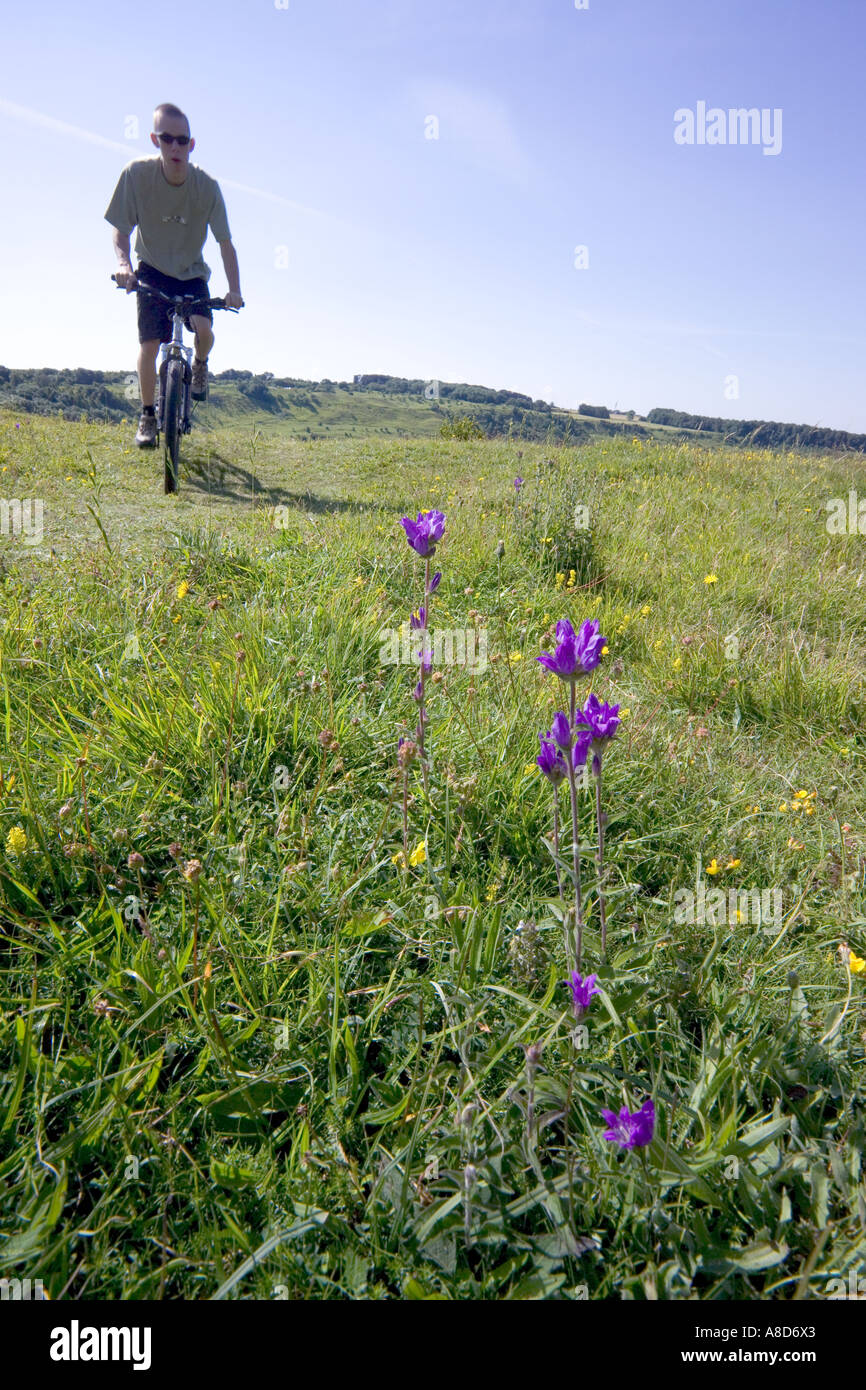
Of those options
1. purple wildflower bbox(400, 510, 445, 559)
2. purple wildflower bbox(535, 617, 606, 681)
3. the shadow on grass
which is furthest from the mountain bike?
purple wildflower bbox(535, 617, 606, 681)

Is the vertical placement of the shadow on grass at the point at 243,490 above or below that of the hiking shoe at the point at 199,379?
below

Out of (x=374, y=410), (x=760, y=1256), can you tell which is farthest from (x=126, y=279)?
(x=374, y=410)

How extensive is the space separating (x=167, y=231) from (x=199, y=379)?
1.06 metres

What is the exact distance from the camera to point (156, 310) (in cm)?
555

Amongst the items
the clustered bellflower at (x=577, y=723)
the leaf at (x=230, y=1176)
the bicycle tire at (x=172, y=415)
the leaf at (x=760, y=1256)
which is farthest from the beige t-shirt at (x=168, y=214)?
the leaf at (x=760, y=1256)

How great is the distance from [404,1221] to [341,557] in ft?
10.6

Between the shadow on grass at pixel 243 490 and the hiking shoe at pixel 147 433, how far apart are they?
514mm

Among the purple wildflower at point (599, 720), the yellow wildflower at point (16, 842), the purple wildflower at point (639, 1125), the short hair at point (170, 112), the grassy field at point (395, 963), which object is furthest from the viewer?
the short hair at point (170, 112)

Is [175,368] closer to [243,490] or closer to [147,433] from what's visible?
[147,433]

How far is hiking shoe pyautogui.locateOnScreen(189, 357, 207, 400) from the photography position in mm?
5887

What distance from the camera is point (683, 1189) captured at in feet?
3.83

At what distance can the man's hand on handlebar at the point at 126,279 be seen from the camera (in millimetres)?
5102

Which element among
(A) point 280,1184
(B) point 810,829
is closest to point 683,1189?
(A) point 280,1184

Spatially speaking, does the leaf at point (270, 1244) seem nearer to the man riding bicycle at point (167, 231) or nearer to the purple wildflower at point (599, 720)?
the purple wildflower at point (599, 720)
